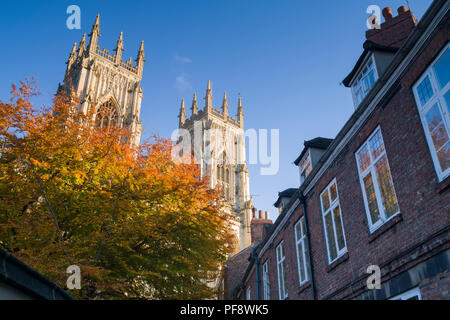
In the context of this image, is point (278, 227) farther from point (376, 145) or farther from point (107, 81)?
point (107, 81)

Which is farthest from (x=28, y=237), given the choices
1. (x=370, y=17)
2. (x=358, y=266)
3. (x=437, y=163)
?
(x=370, y=17)

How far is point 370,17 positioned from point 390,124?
7.45 meters

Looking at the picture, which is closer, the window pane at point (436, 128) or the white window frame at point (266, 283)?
the window pane at point (436, 128)

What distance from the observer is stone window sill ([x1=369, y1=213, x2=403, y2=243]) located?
7.63 m

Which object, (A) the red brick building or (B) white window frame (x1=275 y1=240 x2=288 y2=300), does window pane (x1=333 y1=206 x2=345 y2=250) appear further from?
(B) white window frame (x1=275 y1=240 x2=288 y2=300)

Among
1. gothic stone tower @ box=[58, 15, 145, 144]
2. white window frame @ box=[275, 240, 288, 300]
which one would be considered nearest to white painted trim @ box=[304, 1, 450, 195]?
white window frame @ box=[275, 240, 288, 300]

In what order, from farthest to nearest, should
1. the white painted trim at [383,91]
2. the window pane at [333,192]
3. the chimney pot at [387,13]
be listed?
the chimney pot at [387,13], the window pane at [333,192], the white painted trim at [383,91]

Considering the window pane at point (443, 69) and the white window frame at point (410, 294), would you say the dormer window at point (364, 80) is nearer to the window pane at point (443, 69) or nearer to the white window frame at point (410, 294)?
the window pane at point (443, 69)

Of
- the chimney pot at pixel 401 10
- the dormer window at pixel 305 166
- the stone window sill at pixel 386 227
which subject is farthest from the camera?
the dormer window at pixel 305 166

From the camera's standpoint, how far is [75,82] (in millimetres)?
50938

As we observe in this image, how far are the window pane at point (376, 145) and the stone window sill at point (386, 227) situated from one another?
177 cm

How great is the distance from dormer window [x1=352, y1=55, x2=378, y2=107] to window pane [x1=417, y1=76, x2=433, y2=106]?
9.17 feet

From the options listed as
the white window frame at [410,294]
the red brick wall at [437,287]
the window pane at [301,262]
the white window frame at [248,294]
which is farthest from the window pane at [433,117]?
the white window frame at [248,294]

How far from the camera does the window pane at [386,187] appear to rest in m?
8.12
